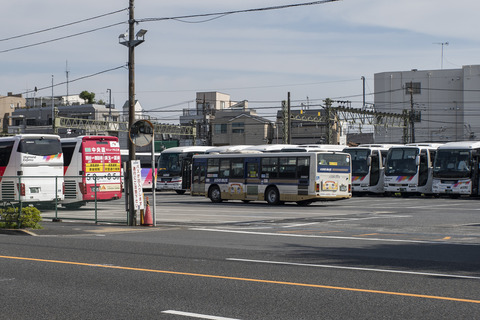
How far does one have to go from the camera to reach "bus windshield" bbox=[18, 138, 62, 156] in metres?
28.4

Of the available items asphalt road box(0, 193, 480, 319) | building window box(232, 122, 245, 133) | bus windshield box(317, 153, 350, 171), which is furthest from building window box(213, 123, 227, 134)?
asphalt road box(0, 193, 480, 319)

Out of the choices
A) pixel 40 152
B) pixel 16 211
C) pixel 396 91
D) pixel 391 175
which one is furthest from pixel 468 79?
pixel 16 211

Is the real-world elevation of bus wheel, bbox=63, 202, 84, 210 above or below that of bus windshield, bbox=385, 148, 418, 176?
below

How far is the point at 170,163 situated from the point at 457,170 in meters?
21.8

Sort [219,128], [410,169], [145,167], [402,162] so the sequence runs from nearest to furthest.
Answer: [410,169] < [402,162] < [145,167] < [219,128]

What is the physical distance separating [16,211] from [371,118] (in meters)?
52.1

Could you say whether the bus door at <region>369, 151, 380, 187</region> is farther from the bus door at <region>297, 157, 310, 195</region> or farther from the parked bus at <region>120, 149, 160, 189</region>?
the parked bus at <region>120, 149, 160, 189</region>

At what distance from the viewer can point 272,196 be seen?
113 ft

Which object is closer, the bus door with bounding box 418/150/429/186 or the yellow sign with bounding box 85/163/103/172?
the yellow sign with bounding box 85/163/103/172

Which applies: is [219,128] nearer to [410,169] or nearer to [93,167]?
[410,169]

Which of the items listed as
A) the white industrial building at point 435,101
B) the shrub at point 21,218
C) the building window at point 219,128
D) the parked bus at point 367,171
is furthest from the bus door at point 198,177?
the building window at point 219,128

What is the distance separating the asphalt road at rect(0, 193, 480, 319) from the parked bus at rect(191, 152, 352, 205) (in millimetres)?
11347

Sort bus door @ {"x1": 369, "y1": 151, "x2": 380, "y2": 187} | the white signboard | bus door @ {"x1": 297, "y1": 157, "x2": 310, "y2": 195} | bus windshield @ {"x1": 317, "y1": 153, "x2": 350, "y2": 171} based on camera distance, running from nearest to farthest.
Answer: the white signboard
bus door @ {"x1": 297, "y1": 157, "x2": 310, "y2": 195}
bus windshield @ {"x1": 317, "y1": 153, "x2": 350, "y2": 171}
bus door @ {"x1": 369, "y1": 151, "x2": 380, "y2": 187}

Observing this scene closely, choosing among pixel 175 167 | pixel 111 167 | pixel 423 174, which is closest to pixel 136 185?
pixel 111 167
